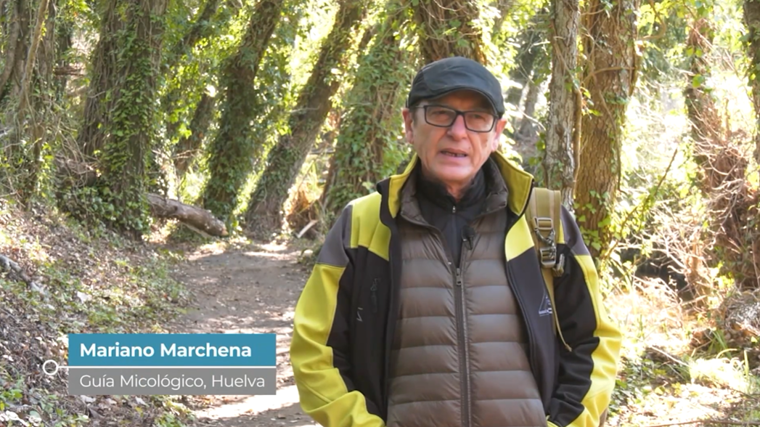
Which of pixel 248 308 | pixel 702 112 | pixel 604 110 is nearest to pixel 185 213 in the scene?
pixel 248 308

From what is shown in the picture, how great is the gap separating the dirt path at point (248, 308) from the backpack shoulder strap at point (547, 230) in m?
4.95

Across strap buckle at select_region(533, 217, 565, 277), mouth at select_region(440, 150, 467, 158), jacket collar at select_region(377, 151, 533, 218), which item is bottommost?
strap buckle at select_region(533, 217, 565, 277)

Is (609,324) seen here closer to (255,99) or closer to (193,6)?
(193,6)

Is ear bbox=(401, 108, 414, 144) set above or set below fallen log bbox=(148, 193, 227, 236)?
above

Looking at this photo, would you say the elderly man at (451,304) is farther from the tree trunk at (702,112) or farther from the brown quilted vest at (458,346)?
the tree trunk at (702,112)

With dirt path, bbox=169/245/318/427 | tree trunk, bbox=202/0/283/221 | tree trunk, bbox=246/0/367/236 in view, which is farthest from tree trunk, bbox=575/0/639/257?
tree trunk, bbox=202/0/283/221

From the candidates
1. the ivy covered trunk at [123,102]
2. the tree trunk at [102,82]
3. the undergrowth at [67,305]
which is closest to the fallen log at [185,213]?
the undergrowth at [67,305]

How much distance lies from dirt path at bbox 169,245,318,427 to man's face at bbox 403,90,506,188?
5016 millimetres

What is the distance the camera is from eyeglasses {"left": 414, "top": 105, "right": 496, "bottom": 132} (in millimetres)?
2689

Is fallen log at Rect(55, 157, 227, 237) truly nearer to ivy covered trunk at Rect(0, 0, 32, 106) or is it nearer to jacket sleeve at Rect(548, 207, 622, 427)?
ivy covered trunk at Rect(0, 0, 32, 106)

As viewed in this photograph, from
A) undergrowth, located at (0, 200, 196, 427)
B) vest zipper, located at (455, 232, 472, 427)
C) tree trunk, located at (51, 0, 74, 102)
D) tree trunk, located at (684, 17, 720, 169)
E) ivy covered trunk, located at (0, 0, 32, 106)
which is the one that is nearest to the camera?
vest zipper, located at (455, 232, 472, 427)

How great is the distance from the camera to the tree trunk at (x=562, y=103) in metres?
7.07

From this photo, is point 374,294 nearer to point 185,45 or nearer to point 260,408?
point 260,408

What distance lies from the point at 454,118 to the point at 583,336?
2.75ft
